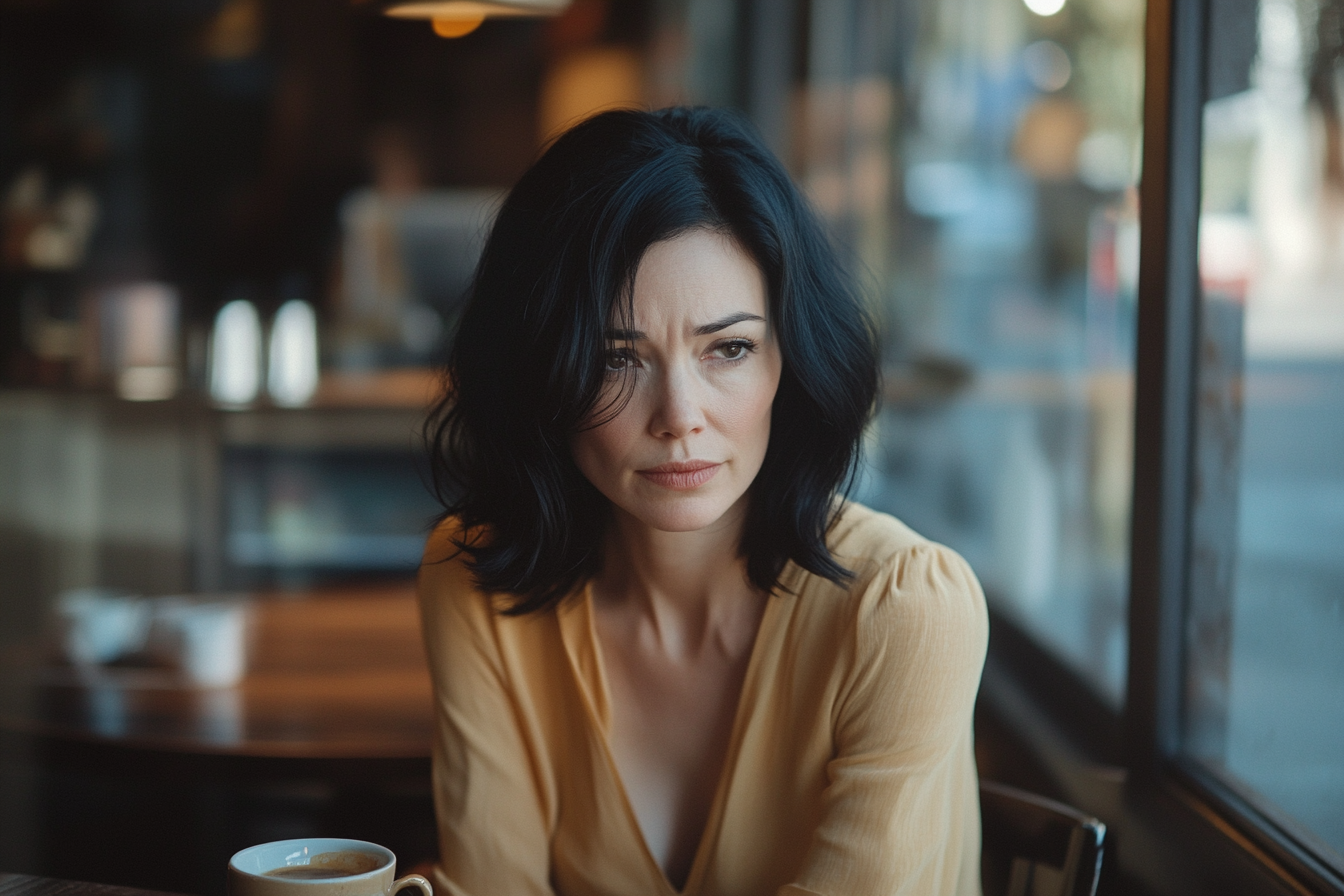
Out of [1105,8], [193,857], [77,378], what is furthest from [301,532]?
[1105,8]

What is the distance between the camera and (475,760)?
1222 millimetres

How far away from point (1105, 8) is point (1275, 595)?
142 centimetres

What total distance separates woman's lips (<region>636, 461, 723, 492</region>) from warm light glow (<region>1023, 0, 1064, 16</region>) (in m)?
1.76

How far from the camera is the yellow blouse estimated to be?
1071mm

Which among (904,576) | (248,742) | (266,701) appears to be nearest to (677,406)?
(904,576)

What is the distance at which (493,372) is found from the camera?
3.85ft

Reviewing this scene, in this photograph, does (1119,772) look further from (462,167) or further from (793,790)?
(462,167)

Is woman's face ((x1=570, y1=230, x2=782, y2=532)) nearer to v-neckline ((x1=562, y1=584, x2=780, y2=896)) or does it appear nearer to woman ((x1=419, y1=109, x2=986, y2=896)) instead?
woman ((x1=419, y1=109, x2=986, y2=896))

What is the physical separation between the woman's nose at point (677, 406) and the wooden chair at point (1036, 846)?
0.50 m

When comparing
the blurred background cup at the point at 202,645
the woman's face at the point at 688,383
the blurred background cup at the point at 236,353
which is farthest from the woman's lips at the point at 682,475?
the blurred background cup at the point at 236,353

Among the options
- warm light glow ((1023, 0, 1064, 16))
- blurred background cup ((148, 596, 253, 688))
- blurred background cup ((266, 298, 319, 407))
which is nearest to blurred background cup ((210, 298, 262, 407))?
blurred background cup ((266, 298, 319, 407))

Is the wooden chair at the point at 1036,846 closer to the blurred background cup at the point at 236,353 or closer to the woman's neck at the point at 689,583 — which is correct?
the woman's neck at the point at 689,583

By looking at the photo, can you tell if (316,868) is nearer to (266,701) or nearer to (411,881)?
(411,881)

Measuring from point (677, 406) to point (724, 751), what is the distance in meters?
0.39
